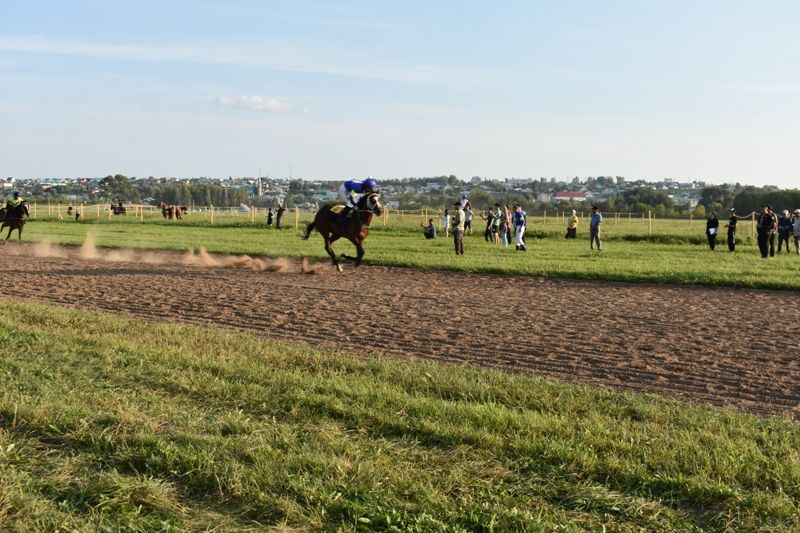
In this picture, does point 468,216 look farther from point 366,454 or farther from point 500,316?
point 366,454

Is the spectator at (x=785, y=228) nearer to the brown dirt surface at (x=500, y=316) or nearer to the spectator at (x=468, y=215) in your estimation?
the brown dirt surface at (x=500, y=316)

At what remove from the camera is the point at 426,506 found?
16.0 ft

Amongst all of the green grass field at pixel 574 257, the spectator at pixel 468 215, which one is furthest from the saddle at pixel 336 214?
the spectator at pixel 468 215

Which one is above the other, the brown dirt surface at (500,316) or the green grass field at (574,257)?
the green grass field at (574,257)

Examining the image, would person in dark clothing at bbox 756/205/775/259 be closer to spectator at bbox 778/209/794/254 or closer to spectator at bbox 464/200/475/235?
spectator at bbox 778/209/794/254

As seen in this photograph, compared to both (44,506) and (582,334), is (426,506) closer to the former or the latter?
(44,506)

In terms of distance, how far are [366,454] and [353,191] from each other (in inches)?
607

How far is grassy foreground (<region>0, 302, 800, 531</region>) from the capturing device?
4.80m

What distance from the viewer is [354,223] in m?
20.6

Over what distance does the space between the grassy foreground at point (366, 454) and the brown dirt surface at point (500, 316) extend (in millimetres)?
1536

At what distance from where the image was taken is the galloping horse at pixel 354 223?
65.7ft

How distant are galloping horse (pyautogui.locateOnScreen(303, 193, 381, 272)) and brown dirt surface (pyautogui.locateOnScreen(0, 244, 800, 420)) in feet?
2.42

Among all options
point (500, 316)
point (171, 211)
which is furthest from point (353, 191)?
point (171, 211)

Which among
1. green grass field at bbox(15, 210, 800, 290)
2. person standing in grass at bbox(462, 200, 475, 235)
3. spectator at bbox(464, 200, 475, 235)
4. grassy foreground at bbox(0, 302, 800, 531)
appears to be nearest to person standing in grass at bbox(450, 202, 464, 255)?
green grass field at bbox(15, 210, 800, 290)
